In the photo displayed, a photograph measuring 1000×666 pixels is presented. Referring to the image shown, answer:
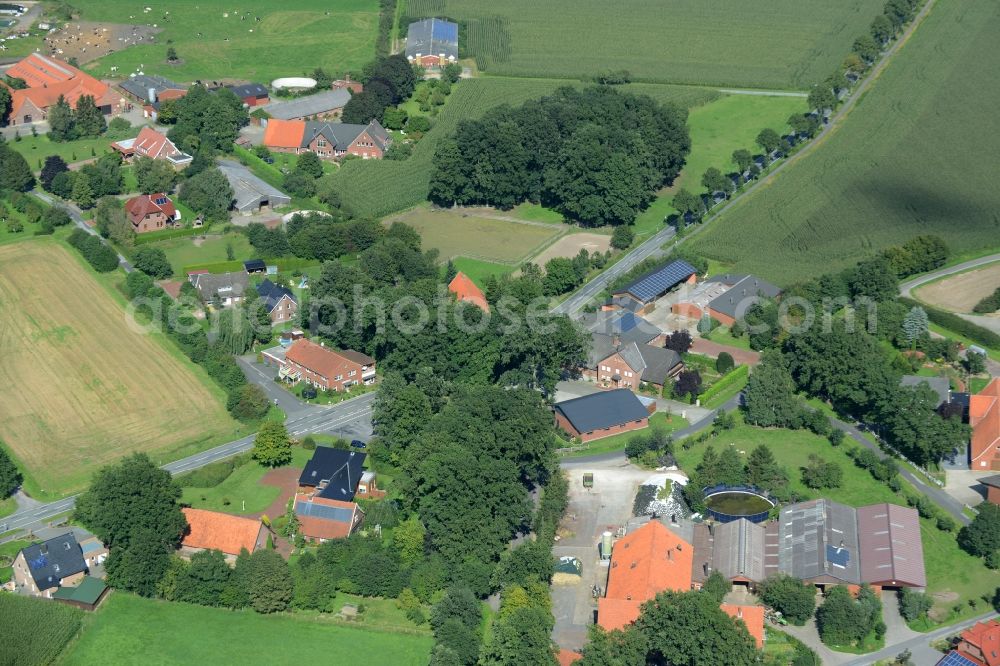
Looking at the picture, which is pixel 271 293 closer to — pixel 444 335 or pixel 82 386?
pixel 82 386

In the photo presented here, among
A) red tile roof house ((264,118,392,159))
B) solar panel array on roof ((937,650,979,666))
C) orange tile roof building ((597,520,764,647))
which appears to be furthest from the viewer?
red tile roof house ((264,118,392,159))

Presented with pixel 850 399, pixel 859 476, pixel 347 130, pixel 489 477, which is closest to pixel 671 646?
pixel 489 477

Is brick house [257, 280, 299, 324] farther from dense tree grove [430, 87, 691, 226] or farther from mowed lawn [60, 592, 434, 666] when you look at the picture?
mowed lawn [60, 592, 434, 666]

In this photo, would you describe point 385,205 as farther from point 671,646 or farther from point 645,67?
point 671,646

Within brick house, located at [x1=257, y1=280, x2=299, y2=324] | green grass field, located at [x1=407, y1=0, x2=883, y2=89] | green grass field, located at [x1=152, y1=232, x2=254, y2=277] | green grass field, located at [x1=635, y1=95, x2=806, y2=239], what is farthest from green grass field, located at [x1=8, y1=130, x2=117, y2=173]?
green grass field, located at [x1=635, y1=95, x2=806, y2=239]

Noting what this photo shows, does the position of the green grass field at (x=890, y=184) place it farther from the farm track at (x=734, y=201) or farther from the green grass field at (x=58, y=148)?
the green grass field at (x=58, y=148)

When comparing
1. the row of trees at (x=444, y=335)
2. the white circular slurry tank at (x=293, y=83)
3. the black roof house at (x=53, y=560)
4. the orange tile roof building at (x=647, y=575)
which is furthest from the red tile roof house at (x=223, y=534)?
the white circular slurry tank at (x=293, y=83)
